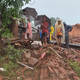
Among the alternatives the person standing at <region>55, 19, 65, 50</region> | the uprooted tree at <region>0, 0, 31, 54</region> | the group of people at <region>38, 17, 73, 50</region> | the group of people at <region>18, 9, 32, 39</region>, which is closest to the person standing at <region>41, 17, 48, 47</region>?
the group of people at <region>38, 17, 73, 50</region>

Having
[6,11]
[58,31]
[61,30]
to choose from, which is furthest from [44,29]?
[6,11]

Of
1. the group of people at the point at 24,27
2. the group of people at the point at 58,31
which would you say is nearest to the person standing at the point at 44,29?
the group of people at the point at 58,31

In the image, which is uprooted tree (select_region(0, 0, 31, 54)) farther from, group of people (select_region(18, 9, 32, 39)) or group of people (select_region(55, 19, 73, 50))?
group of people (select_region(55, 19, 73, 50))

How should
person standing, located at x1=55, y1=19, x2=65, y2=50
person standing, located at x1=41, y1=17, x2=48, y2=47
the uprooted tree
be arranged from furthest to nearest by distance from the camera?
person standing, located at x1=55, y1=19, x2=65, y2=50 < person standing, located at x1=41, y1=17, x2=48, y2=47 < the uprooted tree

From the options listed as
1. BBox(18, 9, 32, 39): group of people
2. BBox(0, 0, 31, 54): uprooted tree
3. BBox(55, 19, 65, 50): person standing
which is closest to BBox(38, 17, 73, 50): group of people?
BBox(55, 19, 65, 50): person standing

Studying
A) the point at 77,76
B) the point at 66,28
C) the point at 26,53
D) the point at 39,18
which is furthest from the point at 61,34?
the point at 77,76

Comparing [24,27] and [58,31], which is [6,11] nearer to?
Result: [24,27]

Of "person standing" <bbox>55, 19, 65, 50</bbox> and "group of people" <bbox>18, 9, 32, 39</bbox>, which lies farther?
"person standing" <bbox>55, 19, 65, 50</bbox>

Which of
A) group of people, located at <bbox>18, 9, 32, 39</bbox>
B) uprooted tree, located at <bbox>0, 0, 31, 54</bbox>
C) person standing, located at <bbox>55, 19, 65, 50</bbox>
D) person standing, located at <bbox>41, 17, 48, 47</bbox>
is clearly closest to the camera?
uprooted tree, located at <bbox>0, 0, 31, 54</bbox>

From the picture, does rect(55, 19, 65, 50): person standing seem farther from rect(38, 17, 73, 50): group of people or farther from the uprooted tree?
the uprooted tree

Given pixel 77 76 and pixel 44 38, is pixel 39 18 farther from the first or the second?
pixel 77 76

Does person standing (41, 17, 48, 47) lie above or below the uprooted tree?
below

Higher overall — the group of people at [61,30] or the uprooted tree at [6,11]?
the uprooted tree at [6,11]

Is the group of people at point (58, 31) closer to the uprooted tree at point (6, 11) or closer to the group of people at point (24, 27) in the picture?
the group of people at point (24, 27)
